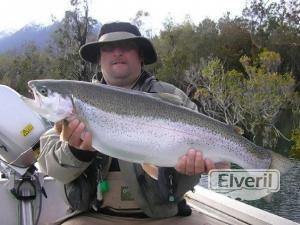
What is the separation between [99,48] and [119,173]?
1066 mm

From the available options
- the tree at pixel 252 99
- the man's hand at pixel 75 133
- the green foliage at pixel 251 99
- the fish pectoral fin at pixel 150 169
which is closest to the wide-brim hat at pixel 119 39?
the man's hand at pixel 75 133

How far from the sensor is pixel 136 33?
13.7 ft

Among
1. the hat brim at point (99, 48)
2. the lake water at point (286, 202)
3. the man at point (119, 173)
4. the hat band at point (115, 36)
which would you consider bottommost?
the lake water at point (286, 202)

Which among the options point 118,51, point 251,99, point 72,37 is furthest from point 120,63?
point 72,37

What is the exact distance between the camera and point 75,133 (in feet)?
10.6

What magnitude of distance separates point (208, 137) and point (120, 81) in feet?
3.43

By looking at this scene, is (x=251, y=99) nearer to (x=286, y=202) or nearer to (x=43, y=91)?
(x=286, y=202)

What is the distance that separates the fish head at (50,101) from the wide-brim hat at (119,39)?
0.85 meters

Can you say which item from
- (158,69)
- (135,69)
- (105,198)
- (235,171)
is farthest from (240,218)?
(158,69)

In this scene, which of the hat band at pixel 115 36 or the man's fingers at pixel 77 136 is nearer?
the man's fingers at pixel 77 136

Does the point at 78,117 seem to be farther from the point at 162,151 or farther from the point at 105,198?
the point at 105,198

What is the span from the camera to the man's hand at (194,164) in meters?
3.25

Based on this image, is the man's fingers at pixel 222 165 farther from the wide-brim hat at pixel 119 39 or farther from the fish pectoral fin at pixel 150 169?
the wide-brim hat at pixel 119 39

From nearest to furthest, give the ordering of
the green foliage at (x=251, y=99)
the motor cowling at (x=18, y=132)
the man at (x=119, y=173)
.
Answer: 1. the man at (x=119, y=173)
2. the motor cowling at (x=18, y=132)
3. the green foliage at (x=251, y=99)
